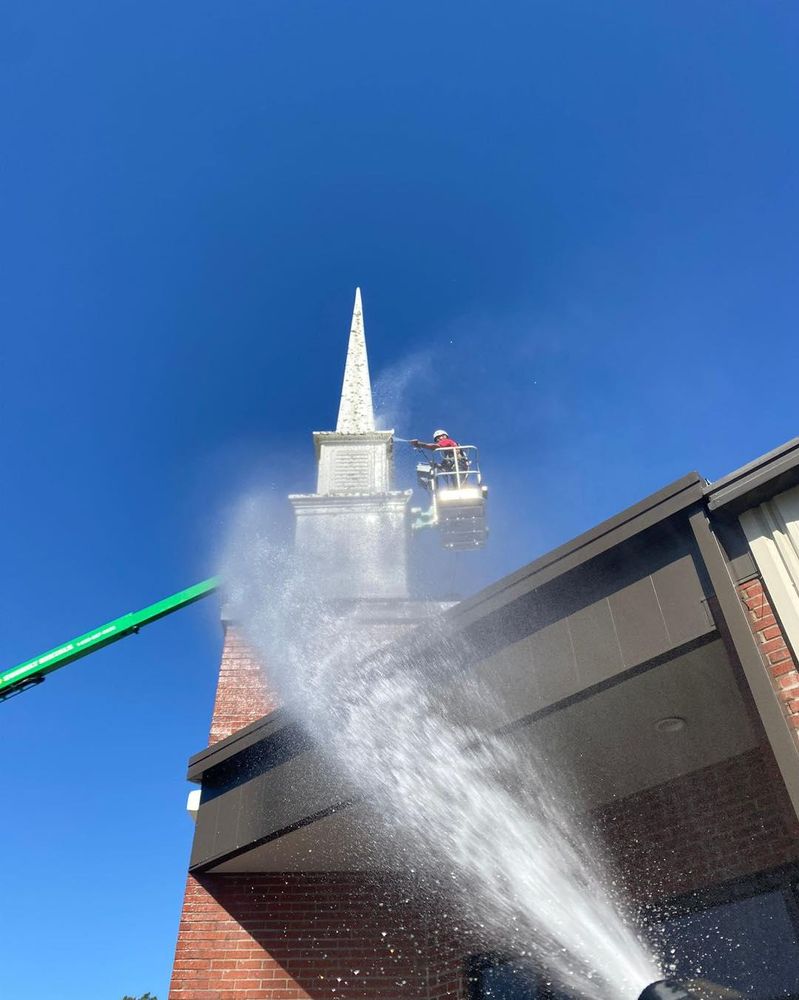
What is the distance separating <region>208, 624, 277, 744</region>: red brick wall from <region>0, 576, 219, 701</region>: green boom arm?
16.8 ft

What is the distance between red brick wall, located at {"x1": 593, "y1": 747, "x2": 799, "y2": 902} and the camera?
4.84 meters

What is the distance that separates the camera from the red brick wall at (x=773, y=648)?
3119mm

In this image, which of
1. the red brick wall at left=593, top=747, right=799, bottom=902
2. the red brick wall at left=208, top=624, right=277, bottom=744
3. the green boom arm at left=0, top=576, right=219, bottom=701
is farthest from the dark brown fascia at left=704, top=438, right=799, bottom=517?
the green boom arm at left=0, top=576, right=219, bottom=701

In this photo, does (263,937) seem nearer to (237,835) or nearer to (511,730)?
(237,835)

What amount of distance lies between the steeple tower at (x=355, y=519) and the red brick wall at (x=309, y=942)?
527 cm

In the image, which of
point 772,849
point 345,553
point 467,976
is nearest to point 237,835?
point 467,976

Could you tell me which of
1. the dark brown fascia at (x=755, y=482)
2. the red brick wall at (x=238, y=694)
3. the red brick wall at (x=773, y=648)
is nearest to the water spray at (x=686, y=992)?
the red brick wall at (x=773, y=648)

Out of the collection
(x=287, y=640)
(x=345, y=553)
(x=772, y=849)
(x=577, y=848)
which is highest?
(x=345, y=553)

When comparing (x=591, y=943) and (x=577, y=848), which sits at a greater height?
(x=577, y=848)

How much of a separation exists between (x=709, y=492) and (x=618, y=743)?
198 centimetres

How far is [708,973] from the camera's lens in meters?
4.80

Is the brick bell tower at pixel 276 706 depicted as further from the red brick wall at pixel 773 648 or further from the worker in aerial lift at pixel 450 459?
the red brick wall at pixel 773 648

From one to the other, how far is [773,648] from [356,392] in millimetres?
16613

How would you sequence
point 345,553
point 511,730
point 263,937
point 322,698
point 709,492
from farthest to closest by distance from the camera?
1. point 345,553
2. point 263,937
3. point 322,698
4. point 511,730
5. point 709,492
